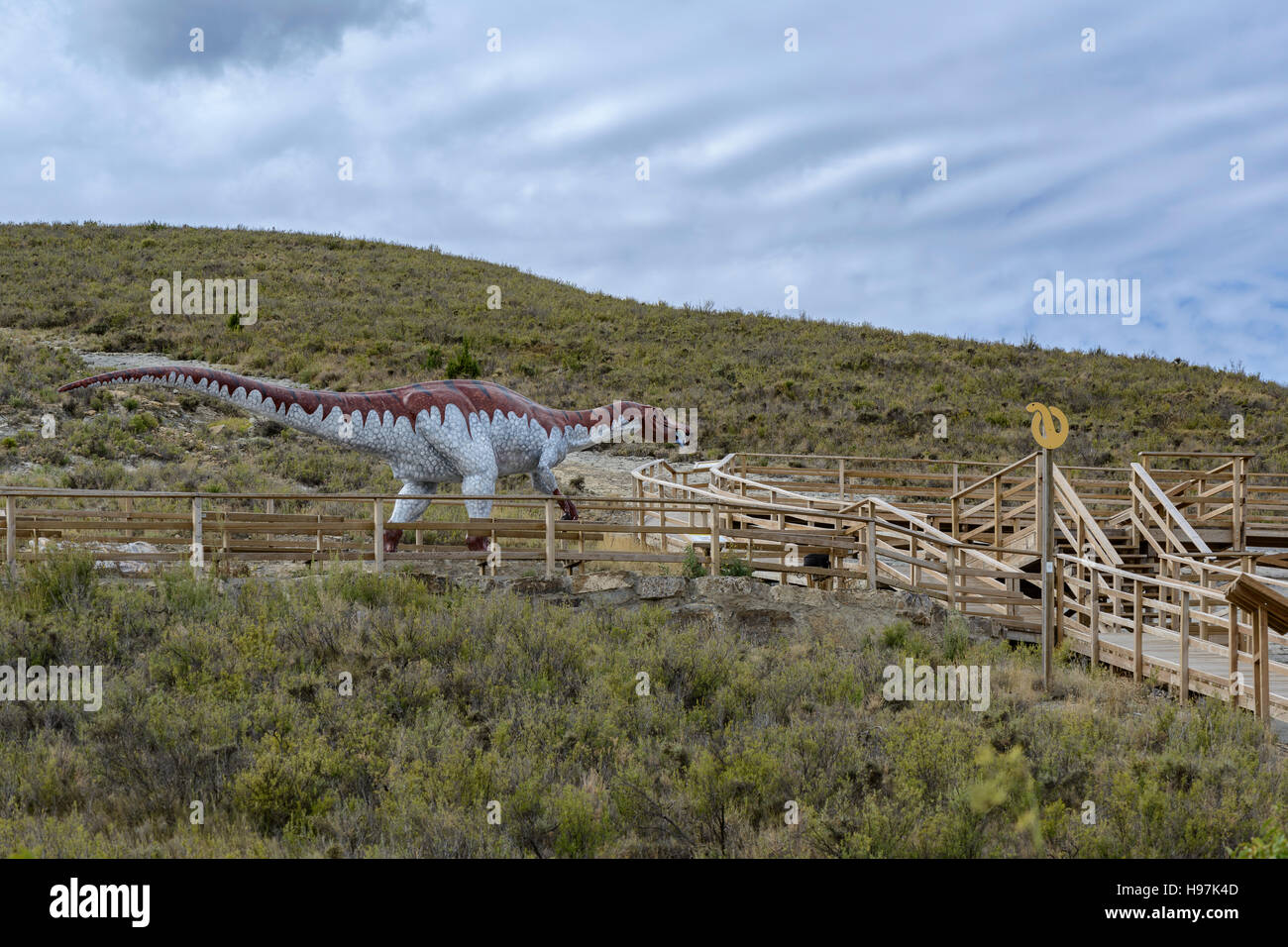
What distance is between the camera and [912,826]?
6.21m

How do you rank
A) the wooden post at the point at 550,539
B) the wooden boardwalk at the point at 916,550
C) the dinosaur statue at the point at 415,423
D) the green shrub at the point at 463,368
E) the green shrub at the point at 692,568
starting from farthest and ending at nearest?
the green shrub at the point at 463,368
the dinosaur statue at the point at 415,423
the green shrub at the point at 692,568
the wooden post at the point at 550,539
the wooden boardwalk at the point at 916,550

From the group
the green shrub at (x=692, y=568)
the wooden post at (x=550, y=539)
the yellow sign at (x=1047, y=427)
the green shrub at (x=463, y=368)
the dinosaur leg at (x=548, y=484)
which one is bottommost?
the green shrub at (x=692, y=568)

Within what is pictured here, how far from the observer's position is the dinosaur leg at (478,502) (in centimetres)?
1220

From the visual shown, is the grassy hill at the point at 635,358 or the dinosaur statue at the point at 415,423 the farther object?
the grassy hill at the point at 635,358

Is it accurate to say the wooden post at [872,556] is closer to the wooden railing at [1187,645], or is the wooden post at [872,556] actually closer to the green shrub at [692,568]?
the green shrub at [692,568]

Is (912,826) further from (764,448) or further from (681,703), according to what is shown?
(764,448)

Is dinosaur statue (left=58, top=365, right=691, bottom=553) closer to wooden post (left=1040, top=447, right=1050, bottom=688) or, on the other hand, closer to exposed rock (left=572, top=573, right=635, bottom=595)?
exposed rock (left=572, top=573, right=635, bottom=595)

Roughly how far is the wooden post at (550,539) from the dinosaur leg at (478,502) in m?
1.06

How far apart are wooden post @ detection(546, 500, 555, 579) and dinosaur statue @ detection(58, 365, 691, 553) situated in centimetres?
119

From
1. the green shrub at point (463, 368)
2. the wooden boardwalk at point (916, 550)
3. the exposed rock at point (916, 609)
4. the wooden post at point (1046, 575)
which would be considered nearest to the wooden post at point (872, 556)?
the wooden boardwalk at point (916, 550)

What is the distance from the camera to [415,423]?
40.3 ft

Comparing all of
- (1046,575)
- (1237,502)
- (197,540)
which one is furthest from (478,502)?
(1237,502)

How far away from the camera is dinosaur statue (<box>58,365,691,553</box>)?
39.8ft

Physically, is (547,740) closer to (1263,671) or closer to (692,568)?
(692,568)
